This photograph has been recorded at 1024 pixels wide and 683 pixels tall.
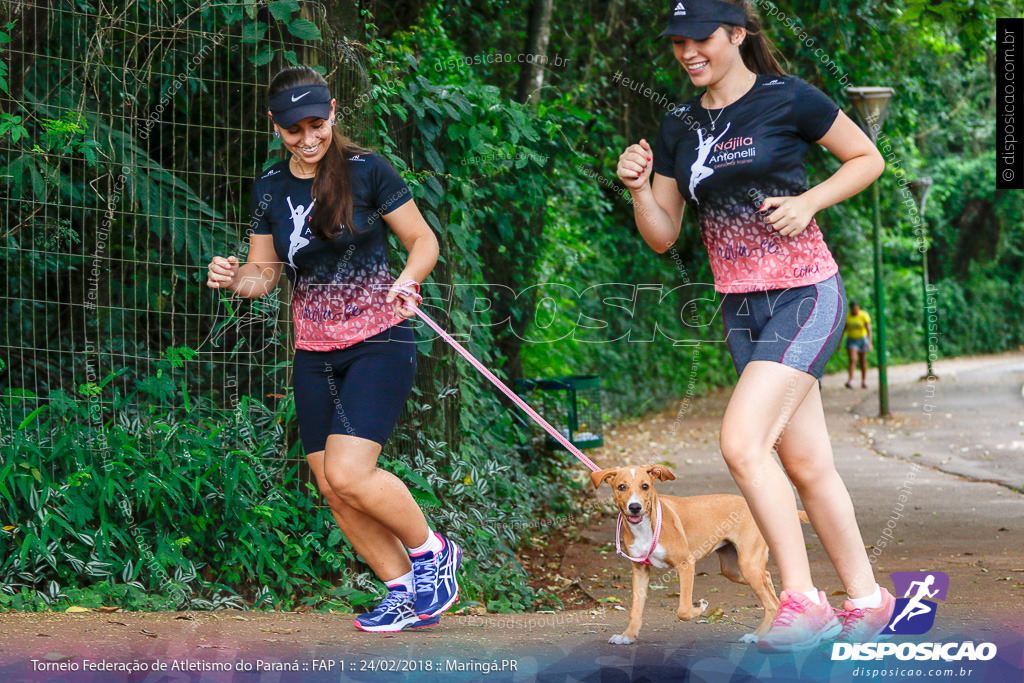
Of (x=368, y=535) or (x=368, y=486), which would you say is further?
(x=368, y=535)

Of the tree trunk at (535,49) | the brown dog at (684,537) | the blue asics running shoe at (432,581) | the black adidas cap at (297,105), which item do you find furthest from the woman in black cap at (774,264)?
the tree trunk at (535,49)

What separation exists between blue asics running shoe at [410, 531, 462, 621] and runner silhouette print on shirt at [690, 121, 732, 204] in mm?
1731

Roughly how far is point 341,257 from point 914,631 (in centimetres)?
233

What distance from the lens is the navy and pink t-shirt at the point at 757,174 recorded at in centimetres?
320

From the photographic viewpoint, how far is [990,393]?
18.2 meters

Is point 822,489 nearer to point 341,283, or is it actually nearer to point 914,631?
point 914,631

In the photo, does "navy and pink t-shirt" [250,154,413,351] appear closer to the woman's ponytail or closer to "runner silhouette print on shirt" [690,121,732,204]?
"runner silhouette print on shirt" [690,121,732,204]

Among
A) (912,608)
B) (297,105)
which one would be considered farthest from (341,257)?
(912,608)

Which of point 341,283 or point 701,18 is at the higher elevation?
point 701,18

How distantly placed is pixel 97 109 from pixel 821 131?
11.9 ft

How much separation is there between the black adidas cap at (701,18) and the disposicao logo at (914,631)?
1.88m

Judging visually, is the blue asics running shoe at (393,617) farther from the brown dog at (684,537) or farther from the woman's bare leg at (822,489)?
the woman's bare leg at (822,489)

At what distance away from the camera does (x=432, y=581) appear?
3.96 m

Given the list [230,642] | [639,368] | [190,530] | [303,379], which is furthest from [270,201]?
[639,368]
